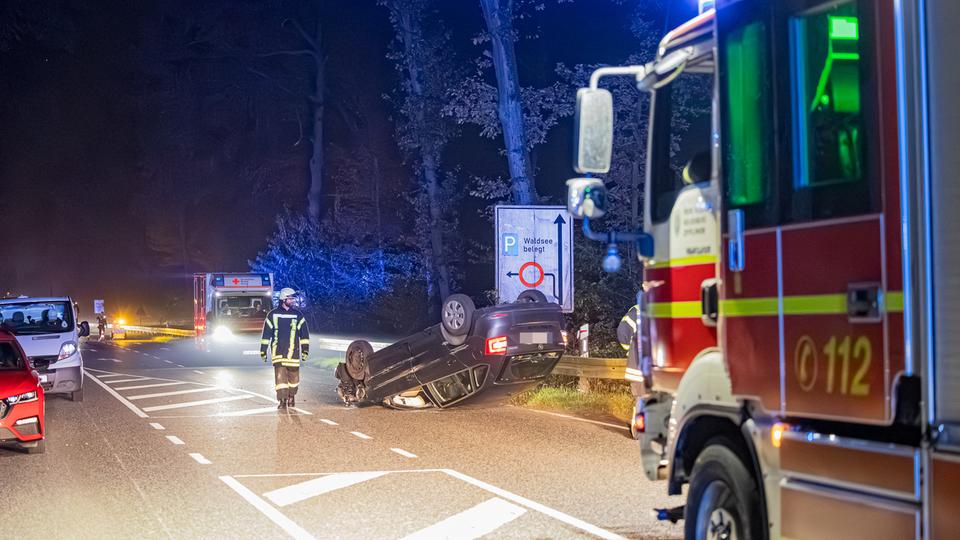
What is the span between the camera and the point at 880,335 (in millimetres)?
4543

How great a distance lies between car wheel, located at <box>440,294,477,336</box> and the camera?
14.9m

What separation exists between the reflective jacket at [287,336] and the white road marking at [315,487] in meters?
6.02

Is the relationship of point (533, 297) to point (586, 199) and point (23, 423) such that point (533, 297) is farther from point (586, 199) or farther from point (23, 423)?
point (586, 199)

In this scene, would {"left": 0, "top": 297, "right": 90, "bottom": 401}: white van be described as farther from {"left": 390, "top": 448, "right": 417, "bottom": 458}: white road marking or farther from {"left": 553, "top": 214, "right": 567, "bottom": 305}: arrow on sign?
{"left": 553, "top": 214, "right": 567, "bottom": 305}: arrow on sign

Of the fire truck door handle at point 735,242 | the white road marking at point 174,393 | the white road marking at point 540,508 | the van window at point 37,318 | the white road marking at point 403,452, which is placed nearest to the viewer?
the fire truck door handle at point 735,242

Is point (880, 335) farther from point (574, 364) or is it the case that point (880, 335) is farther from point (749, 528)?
point (574, 364)

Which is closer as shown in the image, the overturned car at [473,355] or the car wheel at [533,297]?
the overturned car at [473,355]

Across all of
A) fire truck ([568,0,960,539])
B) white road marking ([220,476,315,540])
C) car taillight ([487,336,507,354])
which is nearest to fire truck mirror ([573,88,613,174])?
fire truck ([568,0,960,539])

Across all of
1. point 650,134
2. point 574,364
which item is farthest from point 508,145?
point 650,134

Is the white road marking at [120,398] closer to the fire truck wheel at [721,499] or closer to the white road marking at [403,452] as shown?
the white road marking at [403,452]

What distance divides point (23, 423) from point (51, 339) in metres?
6.21

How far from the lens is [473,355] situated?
49.3ft

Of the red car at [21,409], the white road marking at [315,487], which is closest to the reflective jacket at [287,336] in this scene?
the red car at [21,409]

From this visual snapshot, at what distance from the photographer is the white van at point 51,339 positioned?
58.9 ft
